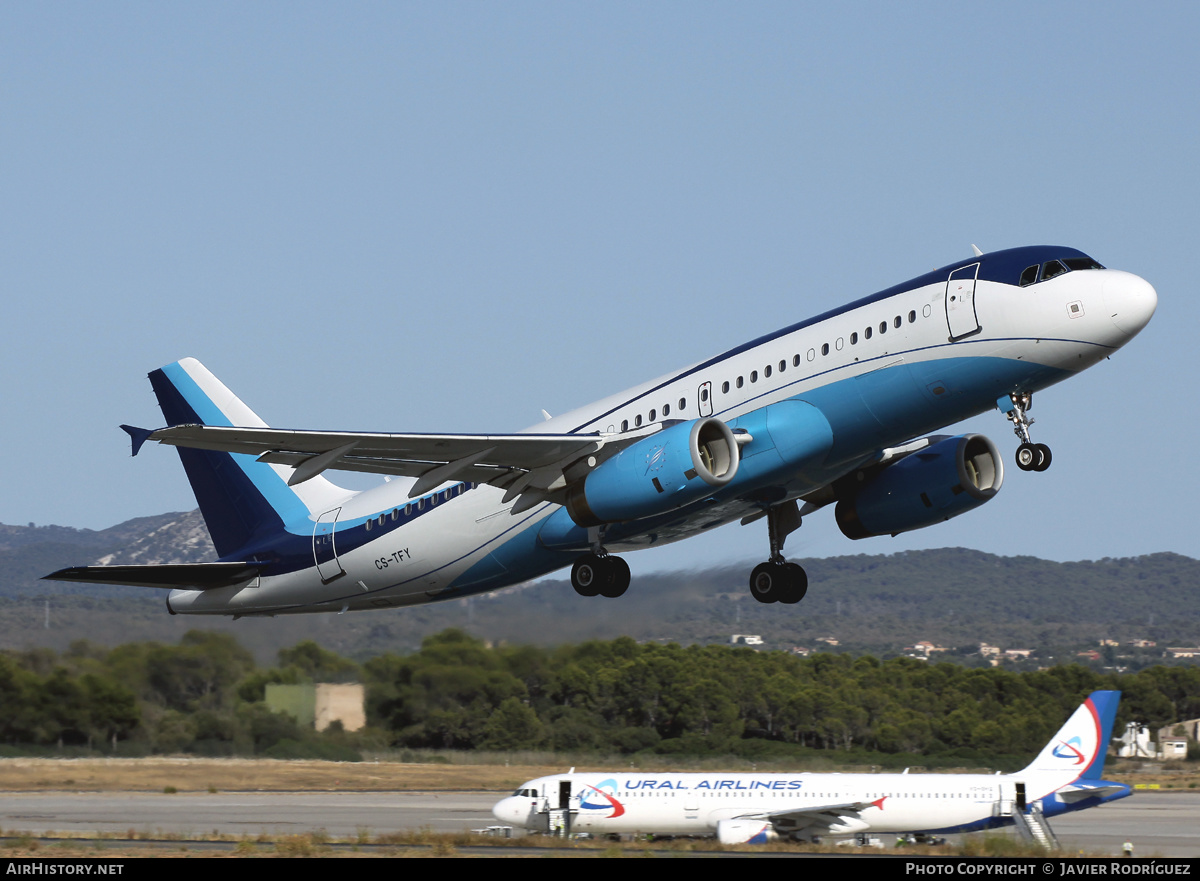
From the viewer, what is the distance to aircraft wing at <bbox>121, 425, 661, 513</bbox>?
88.1 ft

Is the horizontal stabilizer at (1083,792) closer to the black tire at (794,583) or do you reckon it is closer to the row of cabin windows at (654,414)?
the black tire at (794,583)

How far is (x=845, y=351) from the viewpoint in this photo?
87.8ft

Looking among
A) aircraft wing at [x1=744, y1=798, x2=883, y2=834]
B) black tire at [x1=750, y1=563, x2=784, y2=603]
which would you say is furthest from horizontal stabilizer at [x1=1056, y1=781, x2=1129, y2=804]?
black tire at [x1=750, y1=563, x2=784, y2=603]

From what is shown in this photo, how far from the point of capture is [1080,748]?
42.2 m

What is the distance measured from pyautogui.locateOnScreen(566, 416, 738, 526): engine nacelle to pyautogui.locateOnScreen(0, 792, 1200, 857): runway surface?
1949 centimetres

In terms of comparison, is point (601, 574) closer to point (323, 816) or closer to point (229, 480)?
point (229, 480)

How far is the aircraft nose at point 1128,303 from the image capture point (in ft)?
80.5

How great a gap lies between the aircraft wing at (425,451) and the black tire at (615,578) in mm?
2084

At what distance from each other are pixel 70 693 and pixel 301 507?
1717 cm

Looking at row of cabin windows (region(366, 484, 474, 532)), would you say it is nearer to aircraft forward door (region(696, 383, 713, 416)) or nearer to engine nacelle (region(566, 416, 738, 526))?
engine nacelle (region(566, 416, 738, 526))

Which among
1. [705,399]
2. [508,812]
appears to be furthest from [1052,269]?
[508,812]

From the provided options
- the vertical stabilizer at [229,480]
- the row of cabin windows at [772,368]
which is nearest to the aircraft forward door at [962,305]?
the row of cabin windows at [772,368]

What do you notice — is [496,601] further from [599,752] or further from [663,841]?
[599,752]

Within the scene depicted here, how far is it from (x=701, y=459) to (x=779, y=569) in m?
7.20
